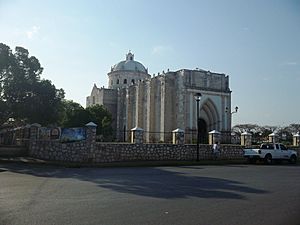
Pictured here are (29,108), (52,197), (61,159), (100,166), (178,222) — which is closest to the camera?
(178,222)

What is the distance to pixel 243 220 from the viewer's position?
6660 mm

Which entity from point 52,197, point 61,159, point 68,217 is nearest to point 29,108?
point 61,159

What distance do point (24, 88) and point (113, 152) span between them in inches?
437

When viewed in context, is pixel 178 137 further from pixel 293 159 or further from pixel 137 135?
pixel 293 159

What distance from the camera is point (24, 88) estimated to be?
2858 centimetres

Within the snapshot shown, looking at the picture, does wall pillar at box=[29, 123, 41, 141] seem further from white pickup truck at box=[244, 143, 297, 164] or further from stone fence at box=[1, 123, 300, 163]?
white pickup truck at box=[244, 143, 297, 164]

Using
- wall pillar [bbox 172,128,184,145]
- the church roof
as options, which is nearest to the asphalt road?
wall pillar [bbox 172,128,184,145]

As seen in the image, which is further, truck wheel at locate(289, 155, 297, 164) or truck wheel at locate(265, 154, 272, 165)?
truck wheel at locate(289, 155, 297, 164)

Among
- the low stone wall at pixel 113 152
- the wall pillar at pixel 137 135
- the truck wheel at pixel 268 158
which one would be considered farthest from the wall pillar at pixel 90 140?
the truck wheel at pixel 268 158

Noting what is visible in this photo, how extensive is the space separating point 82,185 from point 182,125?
125 feet

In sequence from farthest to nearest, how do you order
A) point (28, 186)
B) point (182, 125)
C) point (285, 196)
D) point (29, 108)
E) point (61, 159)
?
point (182, 125) → point (29, 108) → point (61, 159) → point (28, 186) → point (285, 196)

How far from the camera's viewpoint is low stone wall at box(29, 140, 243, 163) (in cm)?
2180

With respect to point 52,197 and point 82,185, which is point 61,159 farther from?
point 52,197

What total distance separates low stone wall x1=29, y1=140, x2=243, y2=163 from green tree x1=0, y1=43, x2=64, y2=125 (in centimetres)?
449
